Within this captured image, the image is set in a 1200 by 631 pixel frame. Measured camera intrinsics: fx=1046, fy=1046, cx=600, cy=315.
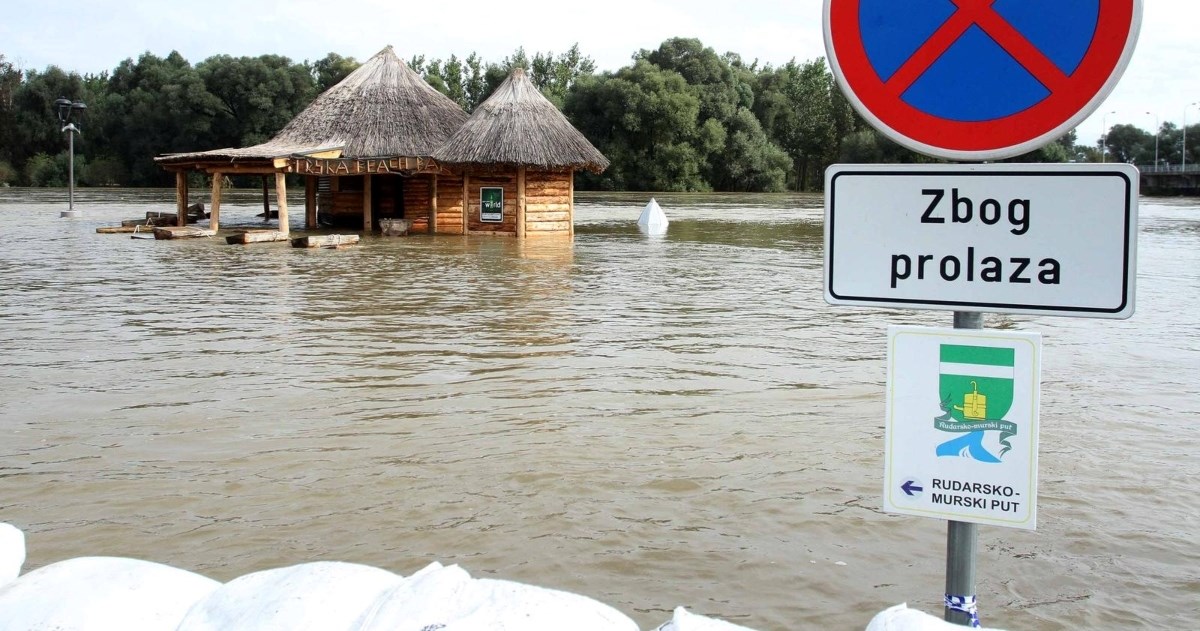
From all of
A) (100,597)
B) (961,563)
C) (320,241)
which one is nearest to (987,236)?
(961,563)

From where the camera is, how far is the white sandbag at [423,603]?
2500 mm

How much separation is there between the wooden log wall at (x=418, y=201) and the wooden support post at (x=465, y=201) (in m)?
1.01

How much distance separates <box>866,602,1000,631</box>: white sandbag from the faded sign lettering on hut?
23.3 metres

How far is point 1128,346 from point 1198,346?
710 mm

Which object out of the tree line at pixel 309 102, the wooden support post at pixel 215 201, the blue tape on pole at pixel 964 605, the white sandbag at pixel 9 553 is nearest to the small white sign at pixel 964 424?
the blue tape on pole at pixel 964 605

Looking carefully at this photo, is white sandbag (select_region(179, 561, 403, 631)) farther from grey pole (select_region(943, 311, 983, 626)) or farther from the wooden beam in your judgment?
the wooden beam

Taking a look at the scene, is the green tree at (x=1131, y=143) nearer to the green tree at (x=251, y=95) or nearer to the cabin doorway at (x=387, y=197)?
the green tree at (x=251, y=95)

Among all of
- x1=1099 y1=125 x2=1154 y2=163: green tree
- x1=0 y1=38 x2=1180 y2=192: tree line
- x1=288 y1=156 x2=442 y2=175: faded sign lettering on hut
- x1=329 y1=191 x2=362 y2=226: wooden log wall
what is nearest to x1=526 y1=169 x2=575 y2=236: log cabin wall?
x1=288 y1=156 x2=442 y2=175: faded sign lettering on hut

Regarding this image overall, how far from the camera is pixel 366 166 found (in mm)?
25156

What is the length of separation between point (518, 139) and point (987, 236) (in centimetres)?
2365

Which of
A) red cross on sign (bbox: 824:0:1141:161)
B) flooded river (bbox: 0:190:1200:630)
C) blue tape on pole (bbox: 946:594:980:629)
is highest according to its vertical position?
red cross on sign (bbox: 824:0:1141:161)

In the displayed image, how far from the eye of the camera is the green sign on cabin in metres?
26.5

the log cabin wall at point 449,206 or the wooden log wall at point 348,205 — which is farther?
the wooden log wall at point 348,205

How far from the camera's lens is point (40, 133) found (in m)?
83.3
